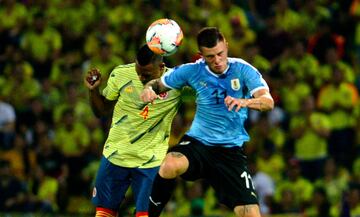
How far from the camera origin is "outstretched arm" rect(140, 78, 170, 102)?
10555mm

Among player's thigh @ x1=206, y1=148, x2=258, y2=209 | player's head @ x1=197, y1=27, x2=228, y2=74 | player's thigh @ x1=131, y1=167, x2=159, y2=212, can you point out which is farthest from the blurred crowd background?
player's head @ x1=197, y1=27, x2=228, y2=74

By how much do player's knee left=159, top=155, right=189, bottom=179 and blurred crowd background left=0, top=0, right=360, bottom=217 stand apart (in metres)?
5.48

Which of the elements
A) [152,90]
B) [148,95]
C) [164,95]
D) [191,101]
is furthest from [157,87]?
[191,101]

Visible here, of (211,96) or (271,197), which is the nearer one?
(211,96)

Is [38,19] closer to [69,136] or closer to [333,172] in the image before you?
[69,136]

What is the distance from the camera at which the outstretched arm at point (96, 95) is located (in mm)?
11430

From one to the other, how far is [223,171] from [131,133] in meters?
1.28

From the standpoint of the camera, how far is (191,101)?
16656 millimetres

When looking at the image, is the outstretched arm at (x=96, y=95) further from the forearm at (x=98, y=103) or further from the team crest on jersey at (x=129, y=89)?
the team crest on jersey at (x=129, y=89)

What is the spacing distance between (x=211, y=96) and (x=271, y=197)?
665cm

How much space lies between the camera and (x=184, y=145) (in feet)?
35.6

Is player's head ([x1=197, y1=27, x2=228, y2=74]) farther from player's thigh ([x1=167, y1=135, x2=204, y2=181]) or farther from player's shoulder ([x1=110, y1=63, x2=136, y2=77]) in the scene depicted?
player's shoulder ([x1=110, y1=63, x2=136, y2=77])

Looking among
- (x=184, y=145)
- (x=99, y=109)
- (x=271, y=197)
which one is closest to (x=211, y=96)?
(x=184, y=145)

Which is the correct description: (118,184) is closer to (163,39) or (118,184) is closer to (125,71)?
(125,71)
